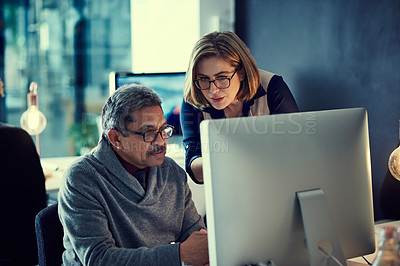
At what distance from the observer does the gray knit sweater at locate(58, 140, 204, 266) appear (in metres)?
1.42

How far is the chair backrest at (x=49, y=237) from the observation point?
1.54m

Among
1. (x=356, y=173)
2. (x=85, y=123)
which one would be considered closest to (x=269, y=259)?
(x=356, y=173)

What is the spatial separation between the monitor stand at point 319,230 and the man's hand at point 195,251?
29 cm

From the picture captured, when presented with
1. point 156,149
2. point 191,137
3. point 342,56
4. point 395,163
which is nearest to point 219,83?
point 191,137

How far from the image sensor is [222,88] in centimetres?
188

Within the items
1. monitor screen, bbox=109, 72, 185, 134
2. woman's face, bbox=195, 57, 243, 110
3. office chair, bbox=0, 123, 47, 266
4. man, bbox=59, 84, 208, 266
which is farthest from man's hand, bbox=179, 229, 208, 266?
monitor screen, bbox=109, 72, 185, 134

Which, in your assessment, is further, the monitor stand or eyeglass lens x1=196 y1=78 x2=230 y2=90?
eyeglass lens x1=196 y1=78 x2=230 y2=90

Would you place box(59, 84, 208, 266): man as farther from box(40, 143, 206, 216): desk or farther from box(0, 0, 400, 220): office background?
box(40, 143, 206, 216): desk

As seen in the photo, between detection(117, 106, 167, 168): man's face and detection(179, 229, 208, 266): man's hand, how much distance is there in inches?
12.9

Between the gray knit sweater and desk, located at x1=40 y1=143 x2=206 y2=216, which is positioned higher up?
the gray knit sweater

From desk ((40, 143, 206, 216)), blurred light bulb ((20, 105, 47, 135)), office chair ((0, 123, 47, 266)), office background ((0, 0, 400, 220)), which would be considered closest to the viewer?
office chair ((0, 123, 47, 266))

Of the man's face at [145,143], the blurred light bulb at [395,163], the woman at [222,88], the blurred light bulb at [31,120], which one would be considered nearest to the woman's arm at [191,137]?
the woman at [222,88]

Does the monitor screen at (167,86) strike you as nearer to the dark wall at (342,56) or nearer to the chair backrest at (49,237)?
the dark wall at (342,56)

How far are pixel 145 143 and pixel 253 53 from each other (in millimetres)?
1818
